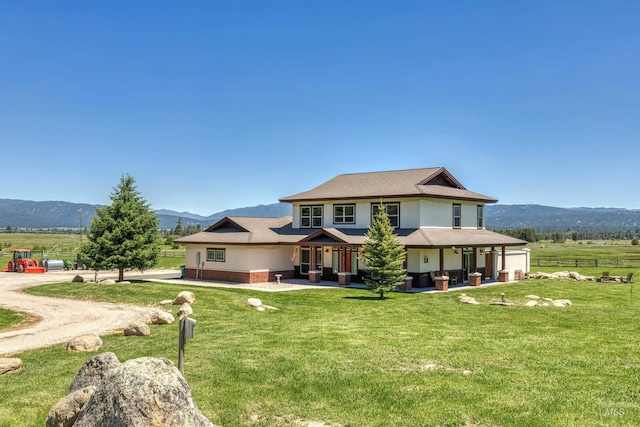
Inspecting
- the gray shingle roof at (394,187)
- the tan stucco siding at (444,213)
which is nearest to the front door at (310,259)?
the gray shingle roof at (394,187)

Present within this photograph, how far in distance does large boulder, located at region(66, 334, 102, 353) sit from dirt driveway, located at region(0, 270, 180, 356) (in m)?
1.53

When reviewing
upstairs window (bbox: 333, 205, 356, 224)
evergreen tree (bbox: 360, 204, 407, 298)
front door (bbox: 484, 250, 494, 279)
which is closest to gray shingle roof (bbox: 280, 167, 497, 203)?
upstairs window (bbox: 333, 205, 356, 224)

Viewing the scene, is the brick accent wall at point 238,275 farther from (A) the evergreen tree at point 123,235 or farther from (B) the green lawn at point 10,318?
(B) the green lawn at point 10,318

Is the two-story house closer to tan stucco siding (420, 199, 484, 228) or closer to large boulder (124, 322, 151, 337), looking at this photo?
tan stucco siding (420, 199, 484, 228)

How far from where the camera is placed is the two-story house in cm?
3434

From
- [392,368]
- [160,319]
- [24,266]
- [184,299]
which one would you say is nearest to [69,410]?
[392,368]

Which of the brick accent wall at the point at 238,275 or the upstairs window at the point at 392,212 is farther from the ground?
the upstairs window at the point at 392,212

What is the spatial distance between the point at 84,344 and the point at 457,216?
2854 centimetres

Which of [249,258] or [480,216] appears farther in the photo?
[480,216]

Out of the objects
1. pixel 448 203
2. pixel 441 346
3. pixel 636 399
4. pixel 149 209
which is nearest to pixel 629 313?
pixel 441 346

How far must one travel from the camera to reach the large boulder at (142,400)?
633 cm

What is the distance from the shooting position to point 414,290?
31.7 metres

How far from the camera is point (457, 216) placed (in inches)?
1487

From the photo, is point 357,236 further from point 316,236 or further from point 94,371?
point 94,371
